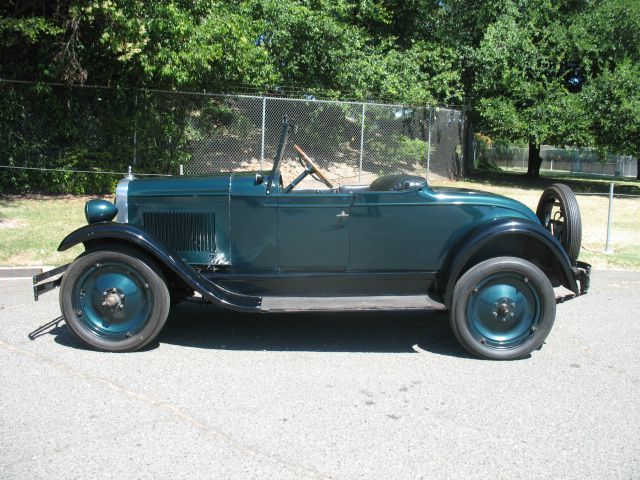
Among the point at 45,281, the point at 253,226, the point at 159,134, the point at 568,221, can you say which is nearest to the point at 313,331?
the point at 253,226

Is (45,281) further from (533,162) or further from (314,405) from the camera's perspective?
(533,162)

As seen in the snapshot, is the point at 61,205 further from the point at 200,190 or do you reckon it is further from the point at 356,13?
the point at 356,13

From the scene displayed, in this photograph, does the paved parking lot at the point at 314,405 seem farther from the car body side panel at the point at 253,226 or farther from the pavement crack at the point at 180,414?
the car body side panel at the point at 253,226

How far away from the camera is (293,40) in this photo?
15.3m

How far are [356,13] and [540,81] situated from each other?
6499mm

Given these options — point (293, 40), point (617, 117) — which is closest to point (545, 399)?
point (293, 40)

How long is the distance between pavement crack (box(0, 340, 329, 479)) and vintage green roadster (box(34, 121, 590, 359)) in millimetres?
382

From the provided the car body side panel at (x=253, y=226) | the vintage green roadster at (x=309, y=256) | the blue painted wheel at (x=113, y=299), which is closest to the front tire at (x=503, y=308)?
the vintage green roadster at (x=309, y=256)

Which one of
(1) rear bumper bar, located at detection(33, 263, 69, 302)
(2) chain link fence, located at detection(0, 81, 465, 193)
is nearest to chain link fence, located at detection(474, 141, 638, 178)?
(2) chain link fence, located at detection(0, 81, 465, 193)

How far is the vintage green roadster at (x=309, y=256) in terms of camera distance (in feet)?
14.8

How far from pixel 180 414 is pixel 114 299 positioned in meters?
1.37

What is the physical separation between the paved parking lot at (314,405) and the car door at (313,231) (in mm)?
749

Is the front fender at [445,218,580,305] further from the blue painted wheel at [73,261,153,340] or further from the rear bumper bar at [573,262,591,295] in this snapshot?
the blue painted wheel at [73,261,153,340]

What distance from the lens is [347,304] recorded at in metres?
4.55
